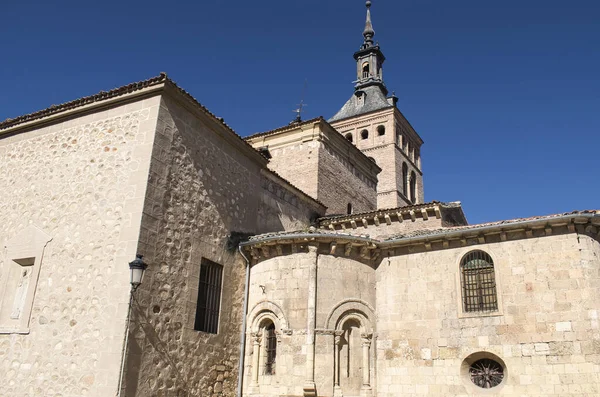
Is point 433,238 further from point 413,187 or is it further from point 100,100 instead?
point 413,187

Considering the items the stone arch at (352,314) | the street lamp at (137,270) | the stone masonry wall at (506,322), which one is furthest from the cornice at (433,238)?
the street lamp at (137,270)

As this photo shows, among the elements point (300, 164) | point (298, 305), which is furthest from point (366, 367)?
point (300, 164)

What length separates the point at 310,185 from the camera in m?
20.2

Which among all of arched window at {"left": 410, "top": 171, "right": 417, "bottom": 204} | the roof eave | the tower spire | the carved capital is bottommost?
the carved capital

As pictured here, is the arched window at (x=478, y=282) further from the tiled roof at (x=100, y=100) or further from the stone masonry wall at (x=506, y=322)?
the tiled roof at (x=100, y=100)

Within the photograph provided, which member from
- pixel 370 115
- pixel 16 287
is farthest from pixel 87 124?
pixel 370 115

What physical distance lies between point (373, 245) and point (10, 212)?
917cm

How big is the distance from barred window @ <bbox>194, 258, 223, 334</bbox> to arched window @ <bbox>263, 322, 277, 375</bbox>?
140 cm

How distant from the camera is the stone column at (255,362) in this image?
12680mm

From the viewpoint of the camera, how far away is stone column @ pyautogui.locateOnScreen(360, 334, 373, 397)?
41.3ft

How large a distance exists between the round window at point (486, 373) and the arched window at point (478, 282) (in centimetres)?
121

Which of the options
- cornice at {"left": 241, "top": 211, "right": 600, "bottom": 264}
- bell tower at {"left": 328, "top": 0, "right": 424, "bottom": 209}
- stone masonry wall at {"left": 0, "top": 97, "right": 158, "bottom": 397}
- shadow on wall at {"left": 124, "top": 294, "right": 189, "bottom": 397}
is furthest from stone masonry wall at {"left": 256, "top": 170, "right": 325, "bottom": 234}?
bell tower at {"left": 328, "top": 0, "right": 424, "bottom": 209}

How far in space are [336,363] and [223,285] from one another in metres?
3.38

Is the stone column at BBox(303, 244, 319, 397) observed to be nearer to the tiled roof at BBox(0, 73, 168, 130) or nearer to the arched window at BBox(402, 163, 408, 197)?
the tiled roof at BBox(0, 73, 168, 130)
